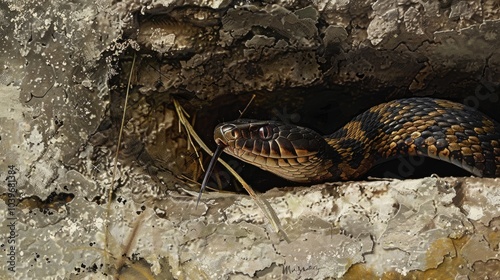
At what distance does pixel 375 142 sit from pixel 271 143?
464mm

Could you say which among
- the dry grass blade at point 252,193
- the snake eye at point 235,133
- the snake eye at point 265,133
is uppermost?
the snake eye at point 235,133

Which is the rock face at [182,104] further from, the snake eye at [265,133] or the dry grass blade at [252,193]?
the snake eye at [265,133]

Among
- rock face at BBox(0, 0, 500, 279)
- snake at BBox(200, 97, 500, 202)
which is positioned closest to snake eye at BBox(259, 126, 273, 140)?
snake at BBox(200, 97, 500, 202)

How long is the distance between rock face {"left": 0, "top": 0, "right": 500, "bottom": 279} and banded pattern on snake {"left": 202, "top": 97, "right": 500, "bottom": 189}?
153 mm

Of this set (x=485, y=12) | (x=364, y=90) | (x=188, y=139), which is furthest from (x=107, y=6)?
(x=485, y=12)

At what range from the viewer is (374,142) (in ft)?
9.28

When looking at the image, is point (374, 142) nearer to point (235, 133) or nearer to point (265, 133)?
point (265, 133)

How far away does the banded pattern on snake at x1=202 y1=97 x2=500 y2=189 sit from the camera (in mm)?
2631

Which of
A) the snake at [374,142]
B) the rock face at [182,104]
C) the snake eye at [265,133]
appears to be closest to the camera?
the rock face at [182,104]

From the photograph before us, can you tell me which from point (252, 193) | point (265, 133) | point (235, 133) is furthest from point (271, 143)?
point (252, 193)

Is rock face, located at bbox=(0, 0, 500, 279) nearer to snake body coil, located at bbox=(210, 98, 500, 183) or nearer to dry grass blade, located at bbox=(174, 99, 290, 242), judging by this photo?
dry grass blade, located at bbox=(174, 99, 290, 242)

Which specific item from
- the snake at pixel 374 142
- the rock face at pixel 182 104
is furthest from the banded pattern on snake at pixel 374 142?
the rock face at pixel 182 104

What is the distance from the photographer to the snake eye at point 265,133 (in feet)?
8.97

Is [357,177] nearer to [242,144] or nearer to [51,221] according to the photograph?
[242,144]
